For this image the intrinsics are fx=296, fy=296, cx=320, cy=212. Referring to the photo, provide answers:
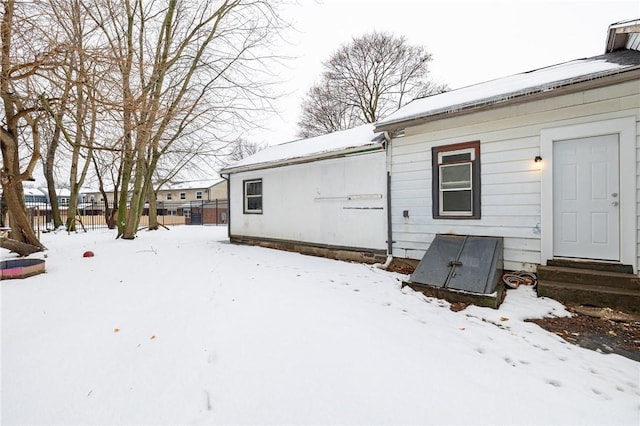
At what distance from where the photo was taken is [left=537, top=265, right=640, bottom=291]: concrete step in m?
3.88

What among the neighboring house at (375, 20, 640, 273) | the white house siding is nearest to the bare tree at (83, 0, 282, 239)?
the neighboring house at (375, 20, 640, 273)

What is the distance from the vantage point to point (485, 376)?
235cm

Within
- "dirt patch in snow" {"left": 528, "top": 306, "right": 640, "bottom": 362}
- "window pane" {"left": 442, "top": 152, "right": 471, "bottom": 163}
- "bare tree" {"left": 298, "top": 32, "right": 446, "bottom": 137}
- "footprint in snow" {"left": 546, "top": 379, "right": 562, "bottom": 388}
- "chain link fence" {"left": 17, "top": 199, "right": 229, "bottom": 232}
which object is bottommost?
"dirt patch in snow" {"left": 528, "top": 306, "right": 640, "bottom": 362}

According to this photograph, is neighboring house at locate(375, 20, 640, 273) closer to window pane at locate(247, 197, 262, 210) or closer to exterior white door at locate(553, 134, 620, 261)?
exterior white door at locate(553, 134, 620, 261)

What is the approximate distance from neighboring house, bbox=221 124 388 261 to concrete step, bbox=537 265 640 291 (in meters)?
2.83

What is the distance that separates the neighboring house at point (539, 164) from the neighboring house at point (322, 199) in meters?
0.75

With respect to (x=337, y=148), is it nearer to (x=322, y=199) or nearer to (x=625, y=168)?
(x=322, y=199)

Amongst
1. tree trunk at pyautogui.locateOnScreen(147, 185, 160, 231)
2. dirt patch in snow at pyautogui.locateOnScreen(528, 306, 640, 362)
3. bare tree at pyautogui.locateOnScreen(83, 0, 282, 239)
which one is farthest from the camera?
tree trunk at pyautogui.locateOnScreen(147, 185, 160, 231)

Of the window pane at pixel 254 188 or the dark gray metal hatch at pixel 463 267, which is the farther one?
the window pane at pixel 254 188


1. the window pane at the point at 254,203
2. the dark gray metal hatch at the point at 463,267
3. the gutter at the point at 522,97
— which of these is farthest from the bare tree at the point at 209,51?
the dark gray metal hatch at the point at 463,267

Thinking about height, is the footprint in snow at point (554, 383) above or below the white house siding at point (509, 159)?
below

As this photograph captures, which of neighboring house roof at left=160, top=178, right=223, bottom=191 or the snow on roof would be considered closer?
the snow on roof

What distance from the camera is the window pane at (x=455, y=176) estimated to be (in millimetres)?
5383

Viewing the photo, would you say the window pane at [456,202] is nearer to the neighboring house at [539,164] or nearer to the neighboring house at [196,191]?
the neighboring house at [539,164]
